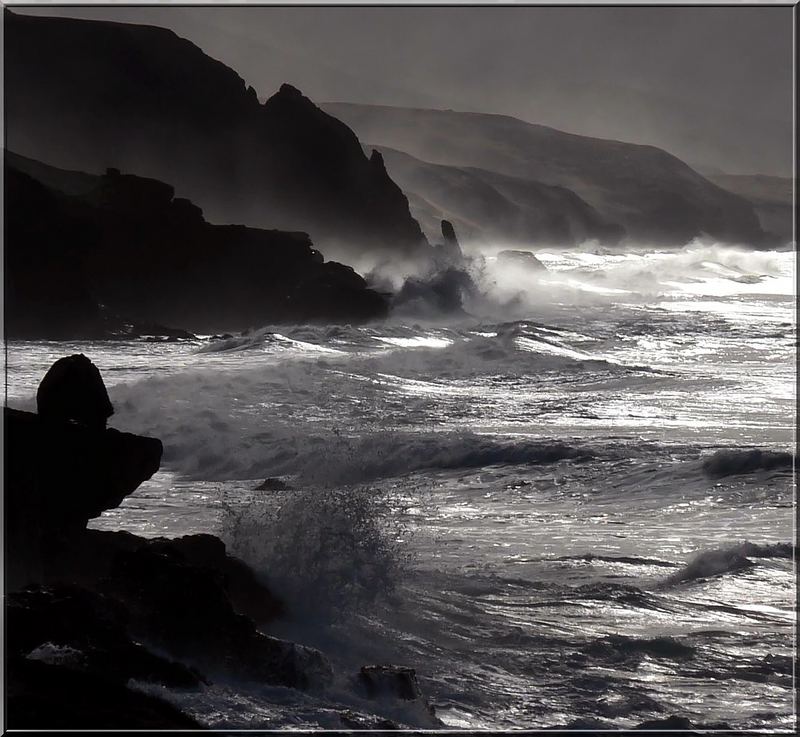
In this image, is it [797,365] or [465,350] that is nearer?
[797,365]

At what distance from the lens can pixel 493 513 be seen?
10086mm

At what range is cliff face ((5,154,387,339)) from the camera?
1153 inches

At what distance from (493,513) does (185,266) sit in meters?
22.5

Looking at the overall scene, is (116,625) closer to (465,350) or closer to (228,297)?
(465,350)

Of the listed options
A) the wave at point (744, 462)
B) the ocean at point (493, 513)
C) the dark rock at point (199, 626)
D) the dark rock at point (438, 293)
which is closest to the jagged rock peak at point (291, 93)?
the dark rock at point (438, 293)

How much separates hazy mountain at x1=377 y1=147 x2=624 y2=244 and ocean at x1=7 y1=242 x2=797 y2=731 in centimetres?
6707

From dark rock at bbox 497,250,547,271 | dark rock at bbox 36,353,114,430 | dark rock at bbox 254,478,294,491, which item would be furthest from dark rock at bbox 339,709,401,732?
dark rock at bbox 497,250,547,271

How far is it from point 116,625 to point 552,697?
214 cm

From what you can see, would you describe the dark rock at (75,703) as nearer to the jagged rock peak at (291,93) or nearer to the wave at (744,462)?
the wave at (744,462)

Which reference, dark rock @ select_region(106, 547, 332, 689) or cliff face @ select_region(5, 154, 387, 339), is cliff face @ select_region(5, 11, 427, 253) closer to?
cliff face @ select_region(5, 154, 387, 339)

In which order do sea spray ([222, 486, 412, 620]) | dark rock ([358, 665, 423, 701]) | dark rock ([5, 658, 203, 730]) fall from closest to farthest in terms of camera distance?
dark rock ([5, 658, 203, 730]) → dark rock ([358, 665, 423, 701]) → sea spray ([222, 486, 412, 620])

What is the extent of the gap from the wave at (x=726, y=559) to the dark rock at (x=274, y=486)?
3.88 meters

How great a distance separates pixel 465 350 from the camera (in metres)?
23.1

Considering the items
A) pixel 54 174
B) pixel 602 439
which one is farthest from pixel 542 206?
pixel 602 439
